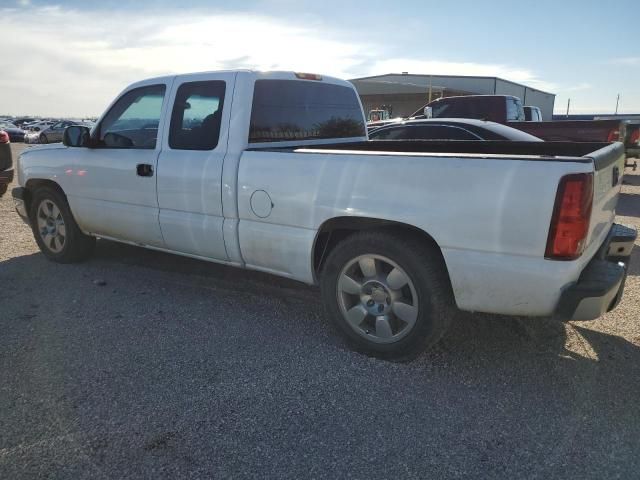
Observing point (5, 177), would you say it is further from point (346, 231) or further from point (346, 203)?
point (346, 203)

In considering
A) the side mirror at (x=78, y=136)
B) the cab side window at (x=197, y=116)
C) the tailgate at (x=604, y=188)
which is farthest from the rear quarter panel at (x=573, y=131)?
the side mirror at (x=78, y=136)

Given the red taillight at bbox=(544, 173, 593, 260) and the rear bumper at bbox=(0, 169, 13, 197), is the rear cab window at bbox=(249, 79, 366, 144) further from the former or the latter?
the rear bumper at bbox=(0, 169, 13, 197)

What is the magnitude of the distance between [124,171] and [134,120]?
489mm

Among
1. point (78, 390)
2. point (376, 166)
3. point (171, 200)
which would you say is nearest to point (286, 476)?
point (78, 390)

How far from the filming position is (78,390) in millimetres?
3039

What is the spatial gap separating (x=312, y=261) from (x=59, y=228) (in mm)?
3290

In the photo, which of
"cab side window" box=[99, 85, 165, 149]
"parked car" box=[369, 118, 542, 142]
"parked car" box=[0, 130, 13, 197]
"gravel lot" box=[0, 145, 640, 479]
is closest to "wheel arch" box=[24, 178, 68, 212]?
"cab side window" box=[99, 85, 165, 149]

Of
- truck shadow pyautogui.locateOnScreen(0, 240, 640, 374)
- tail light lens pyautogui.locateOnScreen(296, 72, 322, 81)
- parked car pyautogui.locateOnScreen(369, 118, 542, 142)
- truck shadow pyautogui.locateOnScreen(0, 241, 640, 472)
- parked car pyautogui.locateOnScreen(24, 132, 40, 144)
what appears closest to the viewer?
truck shadow pyautogui.locateOnScreen(0, 241, 640, 472)

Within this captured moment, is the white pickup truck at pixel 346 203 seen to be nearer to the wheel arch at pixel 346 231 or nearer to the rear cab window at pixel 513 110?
the wheel arch at pixel 346 231

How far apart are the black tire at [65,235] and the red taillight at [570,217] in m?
4.58

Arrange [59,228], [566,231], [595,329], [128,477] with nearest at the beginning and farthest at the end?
[128,477] < [566,231] < [595,329] < [59,228]

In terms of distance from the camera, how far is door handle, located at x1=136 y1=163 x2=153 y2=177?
4383 millimetres

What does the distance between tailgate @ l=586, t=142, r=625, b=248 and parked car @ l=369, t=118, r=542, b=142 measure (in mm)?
3787

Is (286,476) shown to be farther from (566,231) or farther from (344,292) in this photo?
(566,231)
